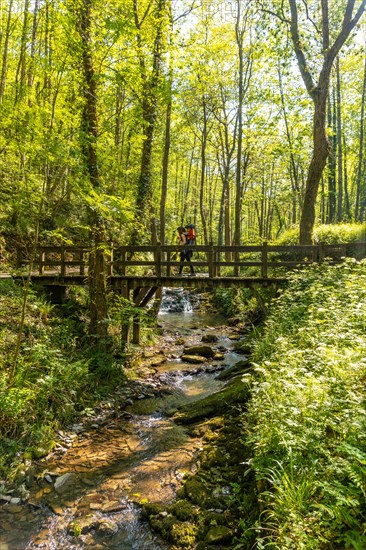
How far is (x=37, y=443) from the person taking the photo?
5.91m

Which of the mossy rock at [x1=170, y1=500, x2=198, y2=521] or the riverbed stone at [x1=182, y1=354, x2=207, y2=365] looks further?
the riverbed stone at [x1=182, y1=354, x2=207, y2=365]

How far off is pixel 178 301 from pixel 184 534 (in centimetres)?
1848

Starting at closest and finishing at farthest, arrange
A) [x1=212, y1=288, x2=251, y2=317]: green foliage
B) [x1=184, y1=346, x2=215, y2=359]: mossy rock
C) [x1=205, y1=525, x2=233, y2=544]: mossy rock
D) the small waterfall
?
1. [x1=205, y1=525, x2=233, y2=544]: mossy rock
2. [x1=184, y1=346, x2=215, y2=359]: mossy rock
3. [x1=212, y1=288, x2=251, y2=317]: green foliage
4. the small waterfall

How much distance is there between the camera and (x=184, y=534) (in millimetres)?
4051

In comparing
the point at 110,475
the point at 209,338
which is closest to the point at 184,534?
the point at 110,475

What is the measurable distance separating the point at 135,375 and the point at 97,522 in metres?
5.05

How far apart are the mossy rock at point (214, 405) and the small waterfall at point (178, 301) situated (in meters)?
12.7

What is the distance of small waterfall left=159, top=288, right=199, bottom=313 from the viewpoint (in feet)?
68.7

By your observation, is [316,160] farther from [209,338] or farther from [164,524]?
[164,524]

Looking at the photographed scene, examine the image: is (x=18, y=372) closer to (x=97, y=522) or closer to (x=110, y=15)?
(x=97, y=522)

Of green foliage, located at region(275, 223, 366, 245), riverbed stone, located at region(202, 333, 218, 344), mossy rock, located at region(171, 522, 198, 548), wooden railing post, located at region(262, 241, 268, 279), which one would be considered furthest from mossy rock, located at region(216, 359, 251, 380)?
green foliage, located at region(275, 223, 366, 245)

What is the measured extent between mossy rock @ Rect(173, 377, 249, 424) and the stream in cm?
28

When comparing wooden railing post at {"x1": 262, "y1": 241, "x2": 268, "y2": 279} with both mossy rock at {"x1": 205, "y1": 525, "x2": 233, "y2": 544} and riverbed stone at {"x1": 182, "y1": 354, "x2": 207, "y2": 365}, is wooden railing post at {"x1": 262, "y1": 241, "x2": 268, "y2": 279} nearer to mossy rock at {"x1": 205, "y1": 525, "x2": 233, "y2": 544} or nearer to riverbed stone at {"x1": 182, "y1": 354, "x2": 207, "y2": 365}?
riverbed stone at {"x1": 182, "y1": 354, "x2": 207, "y2": 365}

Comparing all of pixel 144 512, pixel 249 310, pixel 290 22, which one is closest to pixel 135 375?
pixel 144 512
